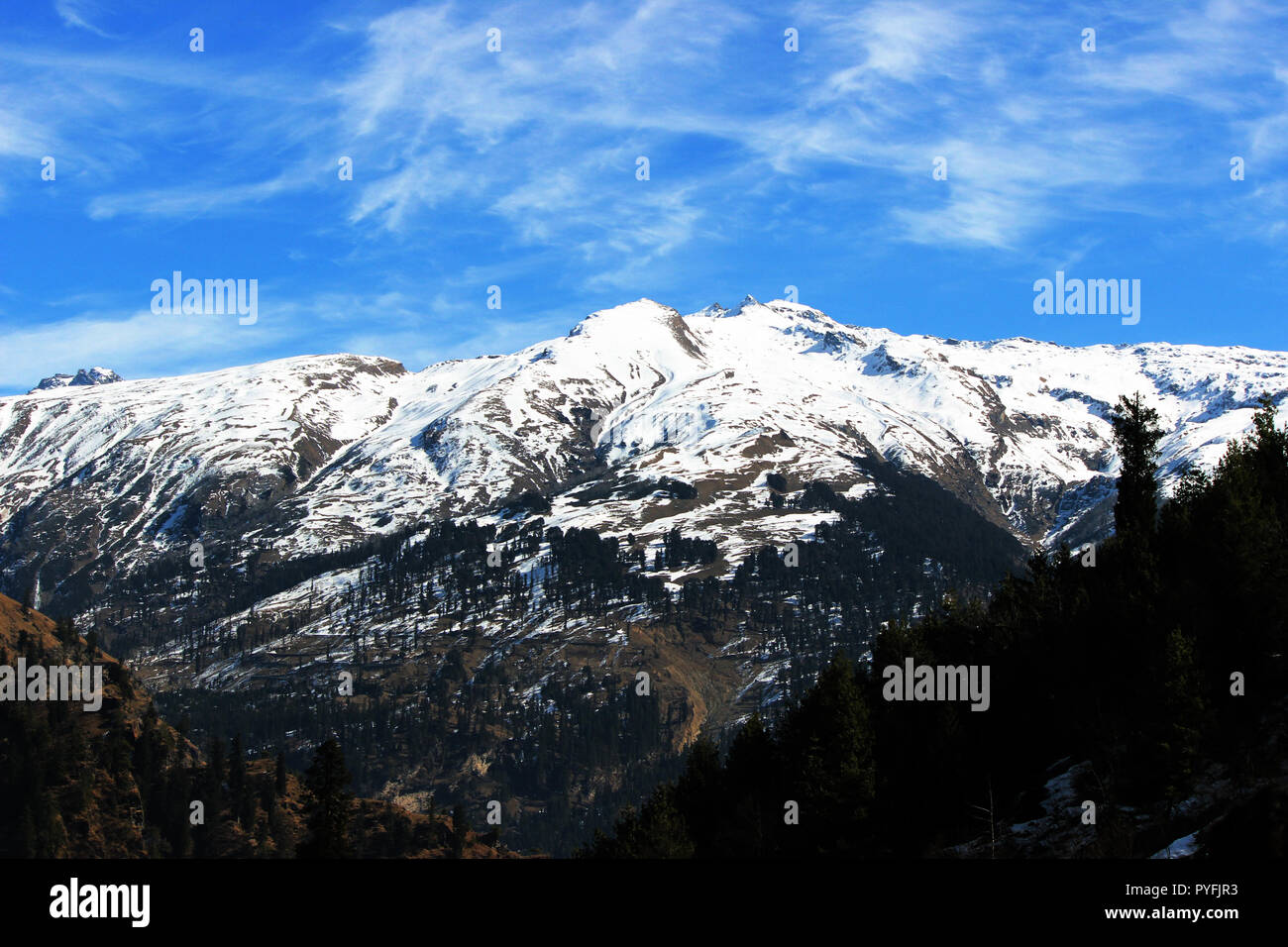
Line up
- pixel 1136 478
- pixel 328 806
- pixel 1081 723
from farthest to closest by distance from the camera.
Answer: pixel 1136 478
pixel 328 806
pixel 1081 723

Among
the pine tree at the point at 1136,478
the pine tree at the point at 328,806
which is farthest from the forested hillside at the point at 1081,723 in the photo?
the pine tree at the point at 328,806

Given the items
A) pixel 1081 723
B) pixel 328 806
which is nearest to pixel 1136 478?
pixel 1081 723

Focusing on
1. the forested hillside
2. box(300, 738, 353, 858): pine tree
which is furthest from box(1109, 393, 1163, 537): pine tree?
box(300, 738, 353, 858): pine tree

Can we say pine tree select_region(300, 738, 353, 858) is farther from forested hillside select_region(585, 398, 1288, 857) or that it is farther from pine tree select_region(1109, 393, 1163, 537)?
pine tree select_region(1109, 393, 1163, 537)

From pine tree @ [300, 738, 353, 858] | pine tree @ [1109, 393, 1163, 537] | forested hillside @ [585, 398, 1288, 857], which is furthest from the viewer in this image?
pine tree @ [1109, 393, 1163, 537]

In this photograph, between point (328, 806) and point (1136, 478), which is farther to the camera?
point (1136, 478)

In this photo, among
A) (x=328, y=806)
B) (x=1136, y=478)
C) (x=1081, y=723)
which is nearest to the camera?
(x=1081, y=723)

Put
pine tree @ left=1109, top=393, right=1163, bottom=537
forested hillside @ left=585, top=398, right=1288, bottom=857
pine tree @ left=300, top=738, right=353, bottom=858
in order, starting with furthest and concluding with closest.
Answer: pine tree @ left=1109, top=393, right=1163, bottom=537
pine tree @ left=300, top=738, right=353, bottom=858
forested hillside @ left=585, top=398, right=1288, bottom=857

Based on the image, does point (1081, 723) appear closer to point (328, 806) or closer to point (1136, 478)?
point (1136, 478)

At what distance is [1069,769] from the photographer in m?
100

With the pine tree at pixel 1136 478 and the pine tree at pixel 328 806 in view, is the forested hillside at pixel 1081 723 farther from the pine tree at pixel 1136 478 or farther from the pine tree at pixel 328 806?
the pine tree at pixel 328 806
